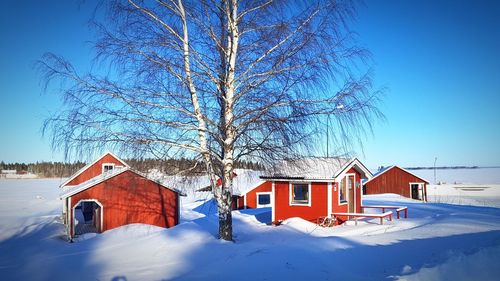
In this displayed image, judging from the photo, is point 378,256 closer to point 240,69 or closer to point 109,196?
point 240,69

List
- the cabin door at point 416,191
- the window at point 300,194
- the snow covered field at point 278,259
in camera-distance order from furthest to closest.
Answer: the cabin door at point 416,191 < the window at point 300,194 < the snow covered field at point 278,259

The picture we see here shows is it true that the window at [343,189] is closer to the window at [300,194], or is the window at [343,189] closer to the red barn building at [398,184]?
the window at [300,194]

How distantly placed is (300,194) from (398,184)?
23.4 m

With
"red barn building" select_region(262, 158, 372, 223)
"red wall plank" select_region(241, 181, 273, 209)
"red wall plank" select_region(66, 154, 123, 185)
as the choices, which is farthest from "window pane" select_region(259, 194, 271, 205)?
"red barn building" select_region(262, 158, 372, 223)

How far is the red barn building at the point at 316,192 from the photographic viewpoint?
16484 millimetres

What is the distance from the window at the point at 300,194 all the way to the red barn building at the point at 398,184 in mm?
21738

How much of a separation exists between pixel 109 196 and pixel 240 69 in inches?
485

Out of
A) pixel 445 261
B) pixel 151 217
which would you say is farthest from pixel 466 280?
pixel 151 217

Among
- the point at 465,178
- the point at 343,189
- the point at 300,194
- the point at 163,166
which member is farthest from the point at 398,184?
the point at 465,178

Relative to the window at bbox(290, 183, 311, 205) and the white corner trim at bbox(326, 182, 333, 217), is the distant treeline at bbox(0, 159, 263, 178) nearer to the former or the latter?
the white corner trim at bbox(326, 182, 333, 217)

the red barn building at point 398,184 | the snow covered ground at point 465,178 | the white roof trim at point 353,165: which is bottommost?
the snow covered ground at point 465,178

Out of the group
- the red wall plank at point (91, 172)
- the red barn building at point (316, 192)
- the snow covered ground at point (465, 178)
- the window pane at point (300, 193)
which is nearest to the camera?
the red barn building at point (316, 192)

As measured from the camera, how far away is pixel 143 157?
8.16m

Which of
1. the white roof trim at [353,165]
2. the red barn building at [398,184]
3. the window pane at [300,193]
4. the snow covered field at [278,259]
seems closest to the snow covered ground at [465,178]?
the red barn building at [398,184]
